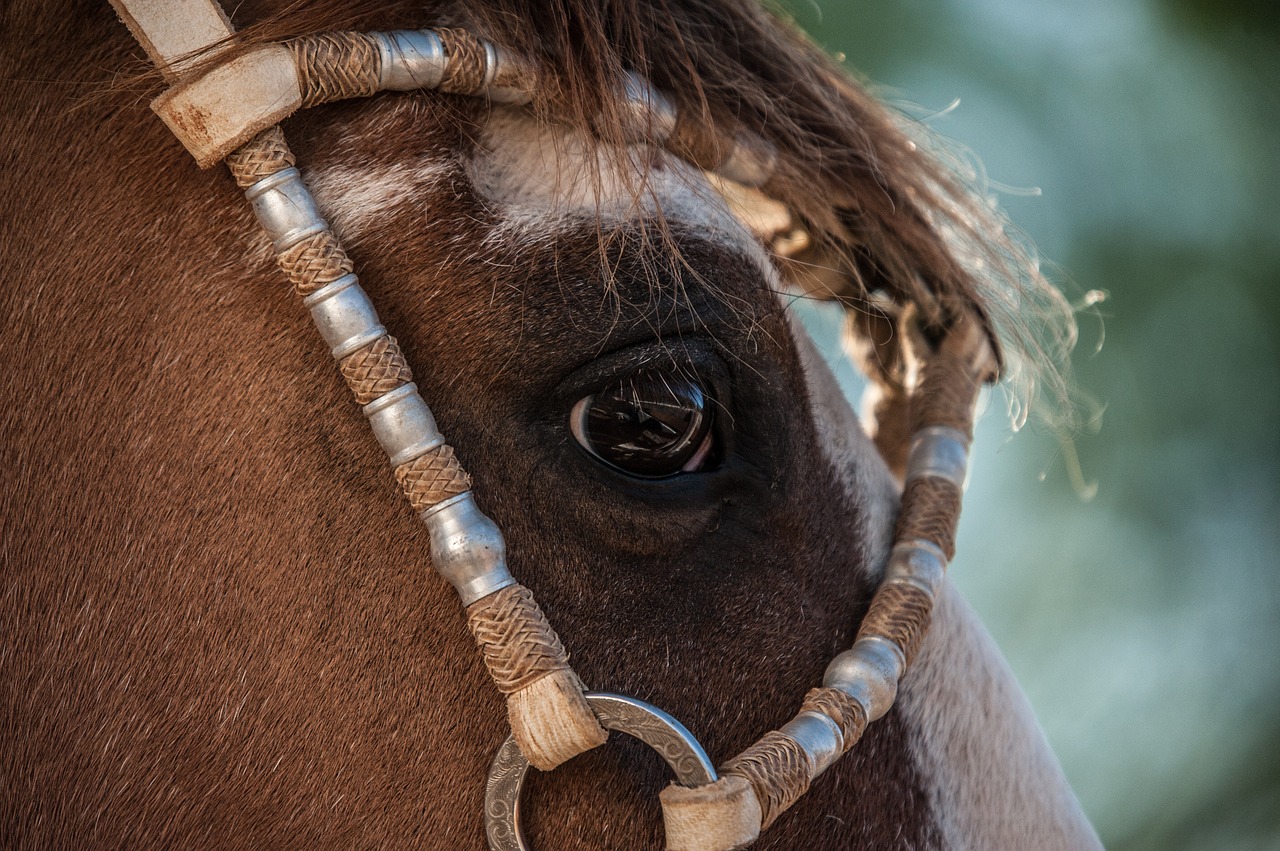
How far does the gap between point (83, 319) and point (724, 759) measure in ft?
2.10

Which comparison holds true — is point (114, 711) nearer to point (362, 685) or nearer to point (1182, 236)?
point (362, 685)

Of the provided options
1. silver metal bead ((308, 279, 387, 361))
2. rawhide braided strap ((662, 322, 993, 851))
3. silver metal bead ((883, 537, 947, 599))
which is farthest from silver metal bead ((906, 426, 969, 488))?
silver metal bead ((308, 279, 387, 361))

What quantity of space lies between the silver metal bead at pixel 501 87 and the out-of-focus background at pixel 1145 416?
4627mm

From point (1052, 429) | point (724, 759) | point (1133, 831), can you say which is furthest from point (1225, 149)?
point (724, 759)

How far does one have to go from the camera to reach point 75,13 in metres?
0.88

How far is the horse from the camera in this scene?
2.77 ft

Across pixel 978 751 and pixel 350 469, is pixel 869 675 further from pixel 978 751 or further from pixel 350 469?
pixel 350 469

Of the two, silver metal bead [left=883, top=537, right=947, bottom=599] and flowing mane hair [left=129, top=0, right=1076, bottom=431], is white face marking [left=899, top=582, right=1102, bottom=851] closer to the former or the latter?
silver metal bead [left=883, top=537, right=947, bottom=599]

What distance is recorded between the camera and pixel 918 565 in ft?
3.40

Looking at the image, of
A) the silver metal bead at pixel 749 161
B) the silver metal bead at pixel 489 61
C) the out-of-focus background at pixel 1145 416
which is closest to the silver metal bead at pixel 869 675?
the silver metal bead at pixel 749 161

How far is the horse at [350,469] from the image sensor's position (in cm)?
84

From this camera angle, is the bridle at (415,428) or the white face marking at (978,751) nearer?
the bridle at (415,428)

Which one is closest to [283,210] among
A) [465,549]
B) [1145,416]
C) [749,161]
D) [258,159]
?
[258,159]

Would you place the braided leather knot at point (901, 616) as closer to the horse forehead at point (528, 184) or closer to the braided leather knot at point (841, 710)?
the braided leather knot at point (841, 710)
